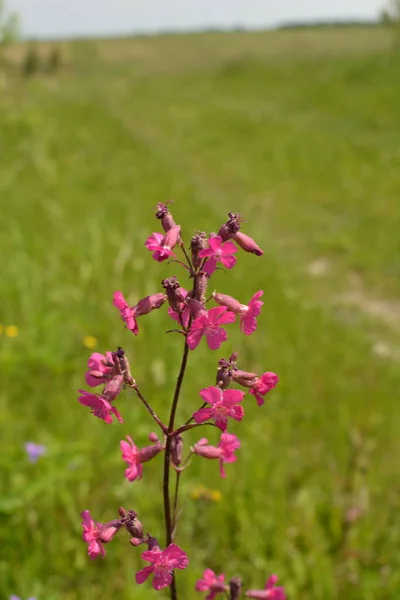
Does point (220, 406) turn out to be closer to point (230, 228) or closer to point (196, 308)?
point (196, 308)

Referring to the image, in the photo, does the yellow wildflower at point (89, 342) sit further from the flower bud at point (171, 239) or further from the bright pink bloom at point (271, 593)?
the flower bud at point (171, 239)

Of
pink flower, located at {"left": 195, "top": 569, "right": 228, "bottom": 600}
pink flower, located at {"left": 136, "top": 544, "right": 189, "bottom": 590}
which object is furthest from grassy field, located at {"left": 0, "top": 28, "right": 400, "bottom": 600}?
pink flower, located at {"left": 136, "top": 544, "right": 189, "bottom": 590}

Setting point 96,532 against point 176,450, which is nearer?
point 96,532

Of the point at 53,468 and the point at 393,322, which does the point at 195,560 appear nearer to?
the point at 53,468

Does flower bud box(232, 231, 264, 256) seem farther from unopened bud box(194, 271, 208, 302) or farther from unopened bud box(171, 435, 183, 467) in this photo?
unopened bud box(171, 435, 183, 467)

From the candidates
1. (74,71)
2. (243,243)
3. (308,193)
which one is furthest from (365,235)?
(74,71)

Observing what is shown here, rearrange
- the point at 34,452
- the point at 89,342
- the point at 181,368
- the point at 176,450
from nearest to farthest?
the point at 181,368 < the point at 176,450 < the point at 34,452 < the point at 89,342

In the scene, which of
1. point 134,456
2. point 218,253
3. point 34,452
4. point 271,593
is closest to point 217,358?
point 34,452

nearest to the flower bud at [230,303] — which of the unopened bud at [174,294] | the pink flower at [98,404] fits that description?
the unopened bud at [174,294]

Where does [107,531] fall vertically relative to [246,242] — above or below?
below
